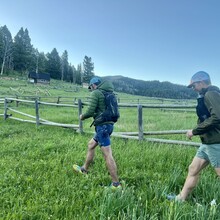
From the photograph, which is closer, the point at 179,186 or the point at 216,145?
the point at 216,145

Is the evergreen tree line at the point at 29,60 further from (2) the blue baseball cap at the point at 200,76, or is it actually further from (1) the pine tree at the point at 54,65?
(2) the blue baseball cap at the point at 200,76

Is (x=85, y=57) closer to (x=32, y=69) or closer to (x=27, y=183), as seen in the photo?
(x=32, y=69)

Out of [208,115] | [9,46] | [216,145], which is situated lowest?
[216,145]

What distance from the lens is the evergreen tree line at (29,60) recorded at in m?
68.6

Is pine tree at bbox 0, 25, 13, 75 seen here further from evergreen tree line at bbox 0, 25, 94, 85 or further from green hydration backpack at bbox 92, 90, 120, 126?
green hydration backpack at bbox 92, 90, 120, 126

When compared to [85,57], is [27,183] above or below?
below

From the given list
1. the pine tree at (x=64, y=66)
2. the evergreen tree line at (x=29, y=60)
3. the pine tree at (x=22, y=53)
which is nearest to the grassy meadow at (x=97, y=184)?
the evergreen tree line at (x=29, y=60)

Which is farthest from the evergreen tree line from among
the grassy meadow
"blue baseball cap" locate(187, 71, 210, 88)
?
"blue baseball cap" locate(187, 71, 210, 88)

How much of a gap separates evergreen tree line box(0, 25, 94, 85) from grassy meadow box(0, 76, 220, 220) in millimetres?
63694

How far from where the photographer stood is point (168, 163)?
5.21m

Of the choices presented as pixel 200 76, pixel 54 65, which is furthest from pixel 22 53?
pixel 200 76

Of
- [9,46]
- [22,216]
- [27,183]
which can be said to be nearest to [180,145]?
[27,183]

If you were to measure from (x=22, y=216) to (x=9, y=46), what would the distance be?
73.3m

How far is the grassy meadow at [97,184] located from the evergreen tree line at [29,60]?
63.7 metres
